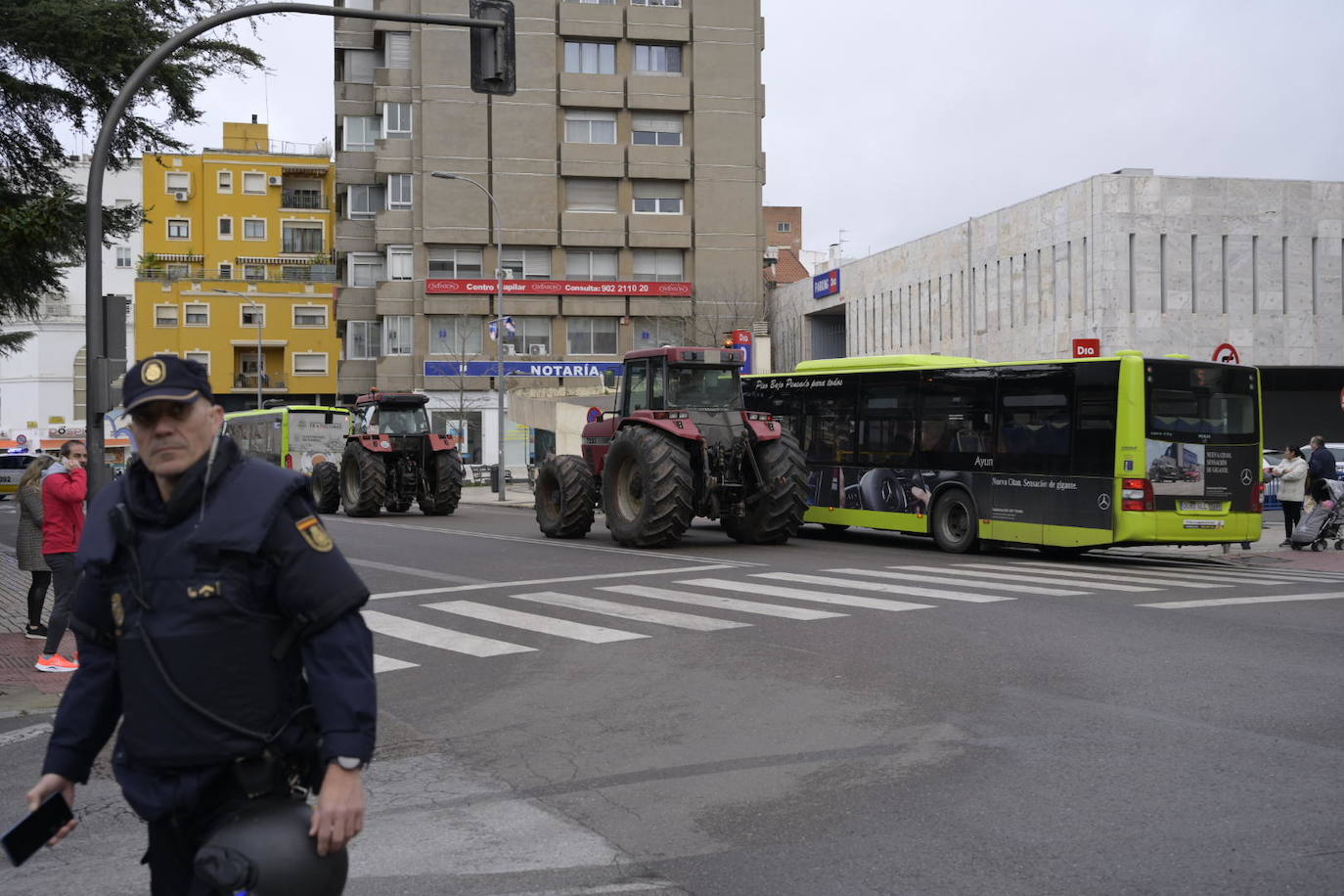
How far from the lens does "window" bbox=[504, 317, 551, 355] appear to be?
196ft

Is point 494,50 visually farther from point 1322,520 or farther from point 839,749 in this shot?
point 1322,520

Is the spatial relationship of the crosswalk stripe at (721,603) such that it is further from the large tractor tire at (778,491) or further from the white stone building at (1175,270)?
the white stone building at (1175,270)

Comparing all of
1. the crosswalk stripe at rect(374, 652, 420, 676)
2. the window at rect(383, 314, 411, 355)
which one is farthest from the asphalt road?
the window at rect(383, 314, 411, 355)

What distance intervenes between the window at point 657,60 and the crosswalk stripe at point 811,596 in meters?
48.7

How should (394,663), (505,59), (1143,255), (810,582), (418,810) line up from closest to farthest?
(418,810) → (394,663) → (505,59) → (810,582) → (1143,255)

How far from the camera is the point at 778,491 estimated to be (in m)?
19.6

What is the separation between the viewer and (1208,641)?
34.0 feet

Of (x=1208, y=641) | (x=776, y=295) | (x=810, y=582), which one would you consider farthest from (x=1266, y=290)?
(x=1208, y=641)

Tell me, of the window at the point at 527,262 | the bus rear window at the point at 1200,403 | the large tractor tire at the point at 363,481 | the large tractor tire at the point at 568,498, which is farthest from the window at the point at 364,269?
the bus rear window at the point at 1200,403

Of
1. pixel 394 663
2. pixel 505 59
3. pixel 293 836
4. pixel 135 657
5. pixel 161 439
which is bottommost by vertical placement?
pixel 394 663

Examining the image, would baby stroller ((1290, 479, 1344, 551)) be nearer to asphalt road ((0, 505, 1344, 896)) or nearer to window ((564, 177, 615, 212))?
asphalt road ((0, 505, 1344, 896))

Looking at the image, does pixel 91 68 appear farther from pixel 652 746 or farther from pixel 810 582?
pixel 652 746

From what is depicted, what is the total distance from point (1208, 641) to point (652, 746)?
17.0ft

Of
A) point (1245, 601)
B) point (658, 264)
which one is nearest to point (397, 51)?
point (658, 264)
